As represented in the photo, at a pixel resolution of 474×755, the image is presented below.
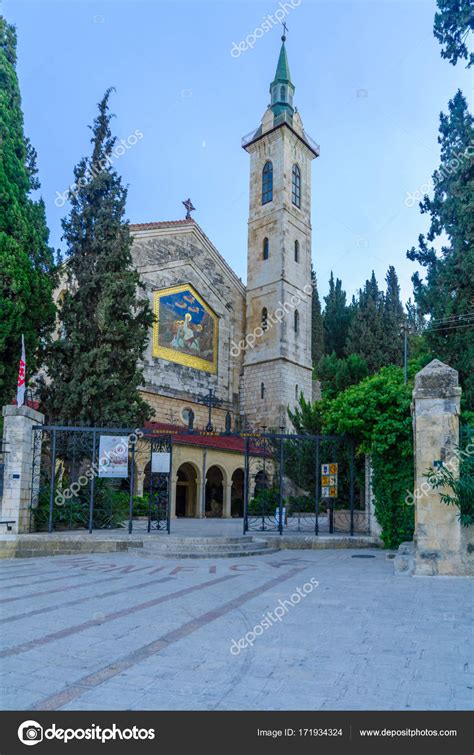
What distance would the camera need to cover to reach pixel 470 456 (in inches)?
313

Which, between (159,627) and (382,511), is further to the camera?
(382,511)

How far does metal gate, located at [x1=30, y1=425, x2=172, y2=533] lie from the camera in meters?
11.6

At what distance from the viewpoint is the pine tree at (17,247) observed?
13.9m

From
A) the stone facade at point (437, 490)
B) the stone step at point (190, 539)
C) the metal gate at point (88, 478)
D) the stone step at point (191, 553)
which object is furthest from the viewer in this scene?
the metal gate at point (88, 478)

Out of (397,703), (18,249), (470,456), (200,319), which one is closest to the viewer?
(397,703)

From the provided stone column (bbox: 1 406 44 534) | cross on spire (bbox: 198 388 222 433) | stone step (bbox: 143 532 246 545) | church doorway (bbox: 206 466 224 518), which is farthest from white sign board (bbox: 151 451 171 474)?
church doorway (bbox: 206 466 224 518)

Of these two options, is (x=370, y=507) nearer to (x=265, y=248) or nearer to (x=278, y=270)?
(x=278, y=270)

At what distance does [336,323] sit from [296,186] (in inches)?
473

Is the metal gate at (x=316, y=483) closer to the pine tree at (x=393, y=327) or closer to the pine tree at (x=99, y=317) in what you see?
the pine tree at (x=99, y=317)

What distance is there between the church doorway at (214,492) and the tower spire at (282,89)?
21.2 meters

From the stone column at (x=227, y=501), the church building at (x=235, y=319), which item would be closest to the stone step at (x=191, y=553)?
the church building at (x=235, y=319)
